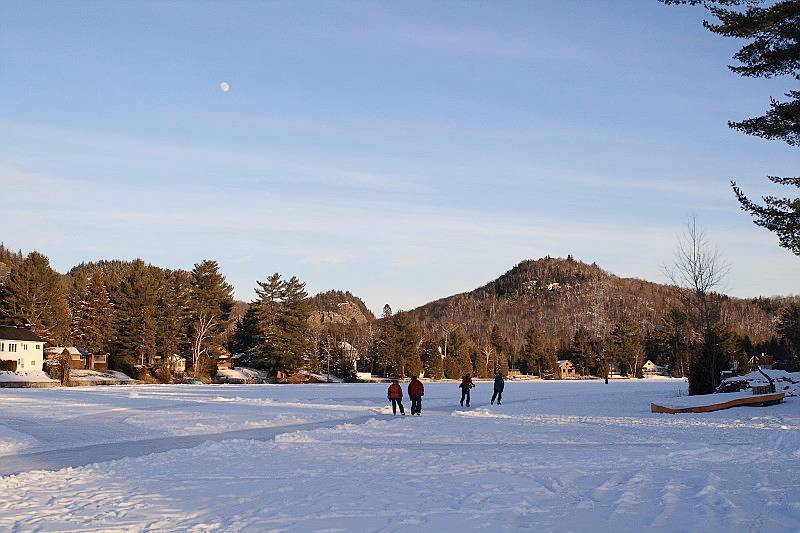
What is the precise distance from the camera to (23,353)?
67375 millimetres

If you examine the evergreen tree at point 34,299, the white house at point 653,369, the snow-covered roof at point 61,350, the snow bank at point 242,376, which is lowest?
the white house at point 653,369

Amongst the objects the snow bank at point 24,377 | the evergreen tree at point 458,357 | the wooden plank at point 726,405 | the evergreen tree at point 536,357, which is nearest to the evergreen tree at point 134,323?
A: the snow bank at point 24,377

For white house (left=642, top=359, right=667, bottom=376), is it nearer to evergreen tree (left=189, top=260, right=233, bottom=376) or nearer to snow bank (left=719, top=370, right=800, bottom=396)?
evergreen tree (left=189, top=260, right=233, bottom=376)

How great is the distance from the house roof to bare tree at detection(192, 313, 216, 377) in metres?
16.1

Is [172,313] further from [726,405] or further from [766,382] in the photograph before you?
[726,405]

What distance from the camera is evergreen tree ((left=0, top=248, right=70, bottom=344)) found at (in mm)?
73500

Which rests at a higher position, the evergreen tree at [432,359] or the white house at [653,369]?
the evergreen tree at [432,359]

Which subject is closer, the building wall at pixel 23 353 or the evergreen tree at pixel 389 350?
the building wall at pixel 23 353

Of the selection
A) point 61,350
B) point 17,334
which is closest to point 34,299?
point 61,350

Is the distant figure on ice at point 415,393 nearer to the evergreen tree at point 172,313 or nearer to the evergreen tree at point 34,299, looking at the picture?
the evergreen tree at point 172,313

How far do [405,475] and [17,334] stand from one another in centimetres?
6616

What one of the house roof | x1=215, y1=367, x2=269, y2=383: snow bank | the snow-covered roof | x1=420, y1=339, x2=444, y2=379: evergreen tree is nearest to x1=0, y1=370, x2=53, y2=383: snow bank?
the house roof

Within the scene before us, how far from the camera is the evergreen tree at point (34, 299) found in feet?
241

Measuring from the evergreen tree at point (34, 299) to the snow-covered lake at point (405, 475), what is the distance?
56.8m
